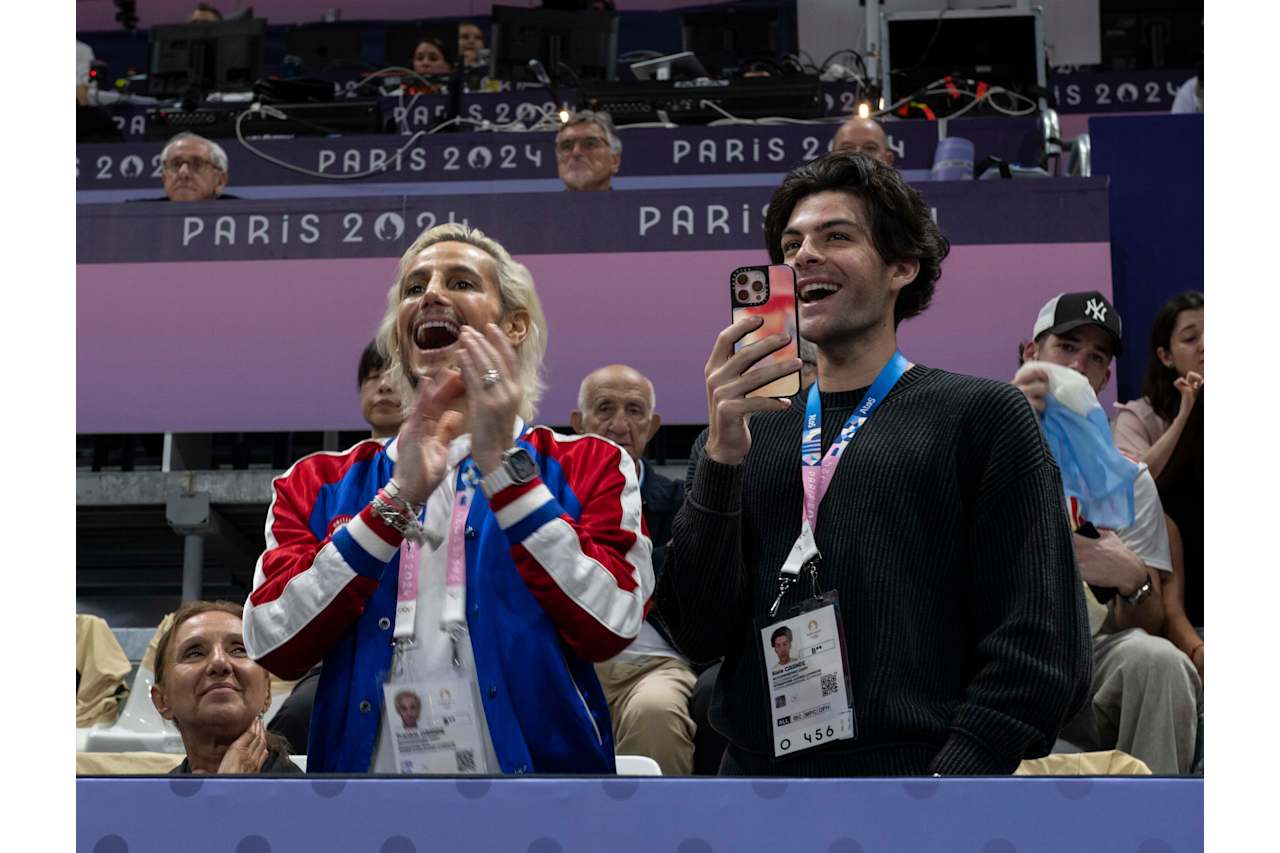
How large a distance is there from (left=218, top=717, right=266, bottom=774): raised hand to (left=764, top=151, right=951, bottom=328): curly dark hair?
1.31m

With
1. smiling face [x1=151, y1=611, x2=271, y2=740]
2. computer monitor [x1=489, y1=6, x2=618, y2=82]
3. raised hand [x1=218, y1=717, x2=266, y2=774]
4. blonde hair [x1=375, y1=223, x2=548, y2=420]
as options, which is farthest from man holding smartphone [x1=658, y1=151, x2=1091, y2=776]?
computer monitor [x1=489, y1=6, x2=618, y2=82]

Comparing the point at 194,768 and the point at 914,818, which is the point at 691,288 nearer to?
the point at 194,768

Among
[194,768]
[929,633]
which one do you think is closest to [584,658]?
[929,633]

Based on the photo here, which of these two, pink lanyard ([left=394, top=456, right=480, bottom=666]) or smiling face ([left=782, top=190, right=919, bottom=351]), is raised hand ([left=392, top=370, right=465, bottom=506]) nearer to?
pink lanyard ([left=394, top=456, right=480, bottom=666])

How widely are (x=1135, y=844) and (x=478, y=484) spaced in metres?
0.95

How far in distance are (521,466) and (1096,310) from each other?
2.10 metres

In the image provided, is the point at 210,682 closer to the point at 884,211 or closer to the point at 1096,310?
the point at 884,211

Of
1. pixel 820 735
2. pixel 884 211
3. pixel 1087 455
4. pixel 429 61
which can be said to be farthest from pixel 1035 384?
pixel 429 61

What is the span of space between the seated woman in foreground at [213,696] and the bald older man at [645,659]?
2.15ft

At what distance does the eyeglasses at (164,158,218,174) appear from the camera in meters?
5.83

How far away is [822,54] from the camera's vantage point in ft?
34.0

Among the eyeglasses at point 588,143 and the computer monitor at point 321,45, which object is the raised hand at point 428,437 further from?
the computer monitor at point 321,45

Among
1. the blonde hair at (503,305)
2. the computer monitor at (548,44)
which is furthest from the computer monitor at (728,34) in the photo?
the blonde hair at (503,305)

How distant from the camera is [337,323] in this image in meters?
5.08
